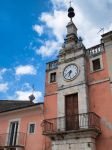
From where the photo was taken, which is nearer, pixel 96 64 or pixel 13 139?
pixel 96 64

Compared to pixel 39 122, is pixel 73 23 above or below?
above

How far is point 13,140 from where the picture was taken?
1856 cm

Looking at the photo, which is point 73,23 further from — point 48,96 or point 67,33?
point 48,96

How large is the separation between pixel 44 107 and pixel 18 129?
3.04m

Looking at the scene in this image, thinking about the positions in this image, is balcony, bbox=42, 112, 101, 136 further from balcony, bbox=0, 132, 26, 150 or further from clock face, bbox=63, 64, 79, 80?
clock face, bbox=63, 64, 79, 80

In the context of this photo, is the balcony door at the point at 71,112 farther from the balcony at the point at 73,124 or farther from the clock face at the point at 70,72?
the clock face at the point at 70,72

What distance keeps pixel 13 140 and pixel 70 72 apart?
23.7 ft

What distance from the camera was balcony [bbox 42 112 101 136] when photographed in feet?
46.6

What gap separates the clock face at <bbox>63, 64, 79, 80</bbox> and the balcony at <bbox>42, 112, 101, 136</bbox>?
3.10m

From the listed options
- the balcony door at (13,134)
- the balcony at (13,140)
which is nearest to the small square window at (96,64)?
the balcony at (13,140)

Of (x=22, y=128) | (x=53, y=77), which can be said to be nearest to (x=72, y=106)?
(x=53, y=77)

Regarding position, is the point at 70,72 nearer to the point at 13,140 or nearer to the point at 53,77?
the point at 53,77

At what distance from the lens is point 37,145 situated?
663 inches

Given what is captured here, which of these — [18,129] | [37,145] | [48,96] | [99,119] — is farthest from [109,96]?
[18,129]
